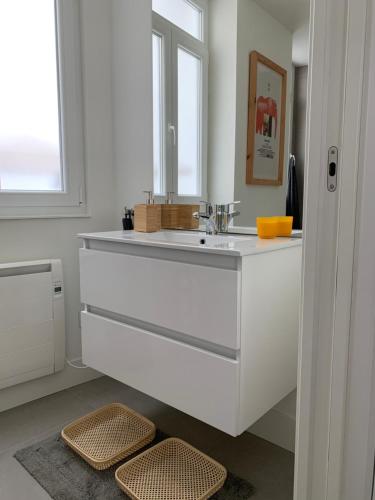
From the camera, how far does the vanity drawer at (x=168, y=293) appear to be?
1.19 metres

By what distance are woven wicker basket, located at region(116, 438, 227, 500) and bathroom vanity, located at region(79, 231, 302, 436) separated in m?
0.29

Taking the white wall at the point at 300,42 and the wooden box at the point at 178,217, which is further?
the wooden box at the point at 178,217

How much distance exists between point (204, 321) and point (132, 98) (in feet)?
4.58

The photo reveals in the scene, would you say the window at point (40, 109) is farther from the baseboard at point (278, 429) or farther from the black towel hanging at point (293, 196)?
the baseboard at point (278, 429)

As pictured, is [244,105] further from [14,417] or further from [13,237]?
[14,417]

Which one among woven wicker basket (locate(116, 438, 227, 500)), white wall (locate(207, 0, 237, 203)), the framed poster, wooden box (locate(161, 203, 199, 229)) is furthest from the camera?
wooden box (locate(161, 203, 199, 229))

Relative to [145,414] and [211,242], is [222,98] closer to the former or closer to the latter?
[211,242]

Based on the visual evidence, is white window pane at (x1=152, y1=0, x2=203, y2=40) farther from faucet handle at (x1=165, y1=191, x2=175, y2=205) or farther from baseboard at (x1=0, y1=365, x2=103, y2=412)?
baseboard at (x1=0, y1=365, x2=103, y2=412)

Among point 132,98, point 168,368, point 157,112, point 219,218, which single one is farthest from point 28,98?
point 168,368

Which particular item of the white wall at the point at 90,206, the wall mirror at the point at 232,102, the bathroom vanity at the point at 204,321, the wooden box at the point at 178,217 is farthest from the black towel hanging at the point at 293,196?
the white wall at the point at 90,206

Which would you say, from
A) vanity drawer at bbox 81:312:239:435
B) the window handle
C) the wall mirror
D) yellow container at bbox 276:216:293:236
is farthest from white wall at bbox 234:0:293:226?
vanity drawer at bbox 81:312:239:435

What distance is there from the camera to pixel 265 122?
1639 mm

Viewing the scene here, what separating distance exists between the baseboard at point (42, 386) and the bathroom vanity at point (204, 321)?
24.0 inches

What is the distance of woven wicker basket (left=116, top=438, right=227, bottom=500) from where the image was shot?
1.35 metres
